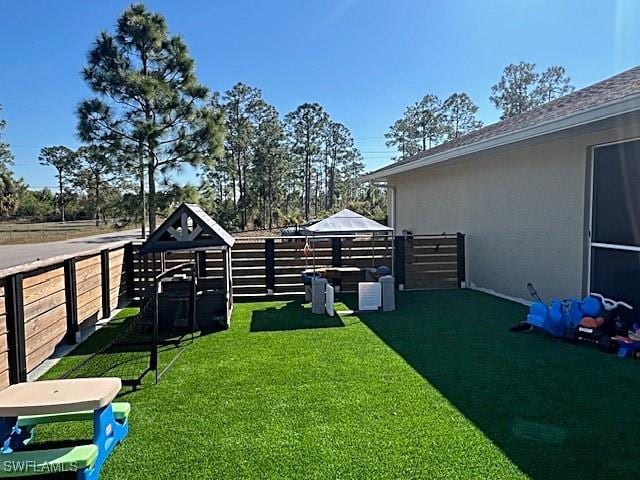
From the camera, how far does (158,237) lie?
539 centimetres

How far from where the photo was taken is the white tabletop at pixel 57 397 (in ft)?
7.82

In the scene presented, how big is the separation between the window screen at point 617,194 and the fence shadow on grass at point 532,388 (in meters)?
1.57

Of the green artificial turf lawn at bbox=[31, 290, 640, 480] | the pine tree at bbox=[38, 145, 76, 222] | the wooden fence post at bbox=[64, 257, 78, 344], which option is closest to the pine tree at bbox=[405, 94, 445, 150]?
the pine tree at bbox=[38, 145, 76, 222]

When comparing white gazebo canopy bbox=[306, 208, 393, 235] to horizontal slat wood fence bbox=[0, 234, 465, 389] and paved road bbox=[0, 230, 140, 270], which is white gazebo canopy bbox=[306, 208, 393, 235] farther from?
paved road bbox=[0, 230, 140, 270]

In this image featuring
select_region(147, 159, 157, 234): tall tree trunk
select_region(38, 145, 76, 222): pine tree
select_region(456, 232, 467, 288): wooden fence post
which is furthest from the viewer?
select_region(38, 145, 76, 222): pine tree

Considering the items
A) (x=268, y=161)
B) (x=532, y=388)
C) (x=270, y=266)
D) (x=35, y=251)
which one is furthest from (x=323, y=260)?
(x=268, y=161)

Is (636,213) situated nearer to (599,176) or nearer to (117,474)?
(599,176)

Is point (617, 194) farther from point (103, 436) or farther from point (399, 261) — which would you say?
point (103, 436)

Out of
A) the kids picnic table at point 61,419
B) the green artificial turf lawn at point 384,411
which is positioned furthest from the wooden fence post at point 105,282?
the kids picnic table at point 61,419

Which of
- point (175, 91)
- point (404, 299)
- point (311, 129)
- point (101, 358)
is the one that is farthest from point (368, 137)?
point (101, 358)

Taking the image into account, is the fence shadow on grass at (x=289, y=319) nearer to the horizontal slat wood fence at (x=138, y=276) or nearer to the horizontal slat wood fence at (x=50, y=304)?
the horizontal slat wood fence at (x=138, y=276)

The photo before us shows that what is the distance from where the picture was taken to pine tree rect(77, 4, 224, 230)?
47.4 ft

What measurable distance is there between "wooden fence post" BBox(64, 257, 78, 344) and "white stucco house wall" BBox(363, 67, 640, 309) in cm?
568

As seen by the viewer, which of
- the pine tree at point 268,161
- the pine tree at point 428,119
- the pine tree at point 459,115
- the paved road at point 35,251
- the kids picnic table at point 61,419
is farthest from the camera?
the pine tree at point 428,119
